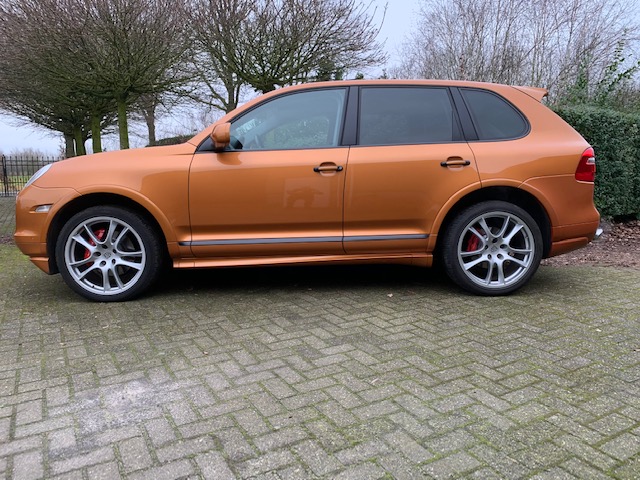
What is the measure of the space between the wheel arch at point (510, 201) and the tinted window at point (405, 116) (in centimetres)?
51

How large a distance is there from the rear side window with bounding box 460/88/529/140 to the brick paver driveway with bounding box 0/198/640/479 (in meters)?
1.32

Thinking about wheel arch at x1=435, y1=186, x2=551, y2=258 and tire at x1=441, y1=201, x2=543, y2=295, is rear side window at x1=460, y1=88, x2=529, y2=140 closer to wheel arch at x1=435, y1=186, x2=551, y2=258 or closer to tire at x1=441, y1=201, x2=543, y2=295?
wheel arch at x1=435, y1=186, x2=551, y2=258

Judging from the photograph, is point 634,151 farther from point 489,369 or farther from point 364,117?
point 489,369

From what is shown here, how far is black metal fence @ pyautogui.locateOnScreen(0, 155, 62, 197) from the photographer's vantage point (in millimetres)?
17688

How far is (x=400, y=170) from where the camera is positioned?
12.6 feet

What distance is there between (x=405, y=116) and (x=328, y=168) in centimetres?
79

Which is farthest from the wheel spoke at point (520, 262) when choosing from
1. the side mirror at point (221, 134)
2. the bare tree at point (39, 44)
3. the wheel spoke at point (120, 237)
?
the bare tree at point (39, 44)

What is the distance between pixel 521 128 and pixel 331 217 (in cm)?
170

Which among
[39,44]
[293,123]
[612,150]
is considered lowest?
[612,150]

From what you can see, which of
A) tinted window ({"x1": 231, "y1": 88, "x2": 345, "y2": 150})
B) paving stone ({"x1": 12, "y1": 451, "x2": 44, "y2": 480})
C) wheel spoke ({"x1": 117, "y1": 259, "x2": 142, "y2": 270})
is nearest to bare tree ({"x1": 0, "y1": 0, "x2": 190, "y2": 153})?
tinted window ({"x1": 231, "y1": 88, "x2": 345, "y2": 150})

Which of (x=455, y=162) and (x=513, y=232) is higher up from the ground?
(x=455, y=162)

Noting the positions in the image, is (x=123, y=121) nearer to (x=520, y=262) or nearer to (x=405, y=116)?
(x=405, y=116)

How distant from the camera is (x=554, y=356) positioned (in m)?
2.85

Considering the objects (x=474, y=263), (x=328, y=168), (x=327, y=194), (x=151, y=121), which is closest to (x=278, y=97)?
(x=328, y=168)
